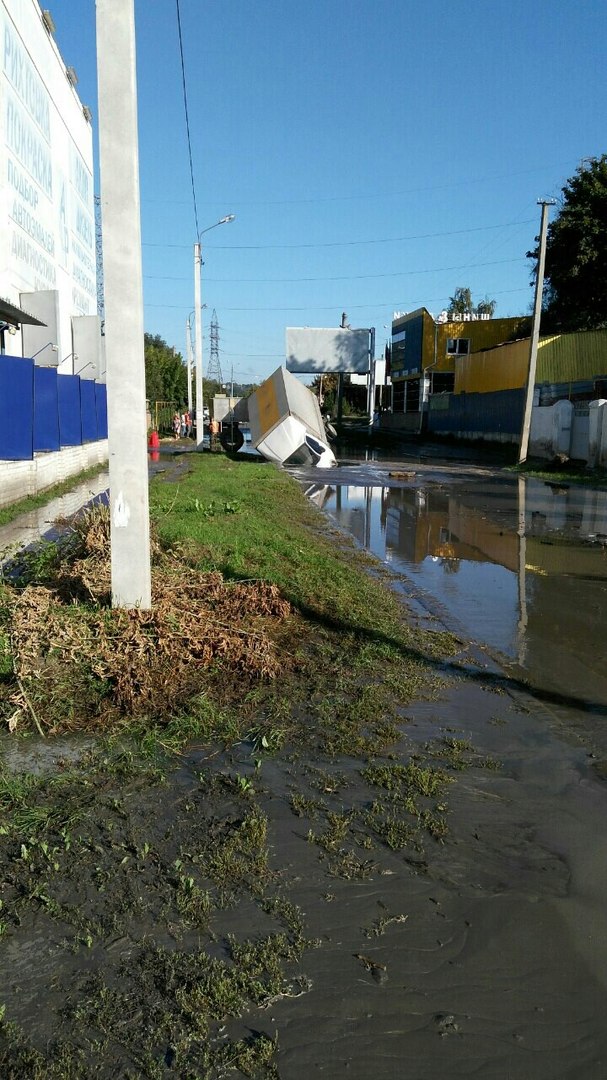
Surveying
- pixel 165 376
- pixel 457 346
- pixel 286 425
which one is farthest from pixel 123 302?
pixel 165 376

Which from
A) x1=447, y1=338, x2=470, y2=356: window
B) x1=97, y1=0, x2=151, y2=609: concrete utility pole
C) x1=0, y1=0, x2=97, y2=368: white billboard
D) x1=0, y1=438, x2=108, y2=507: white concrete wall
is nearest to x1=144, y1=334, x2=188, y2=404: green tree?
x1=447, y1=338, x2=470, y2=356: window

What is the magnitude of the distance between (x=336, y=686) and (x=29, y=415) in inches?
487

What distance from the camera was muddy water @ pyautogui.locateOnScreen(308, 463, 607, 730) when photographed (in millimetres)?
6543

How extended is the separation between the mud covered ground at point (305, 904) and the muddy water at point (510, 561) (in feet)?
6.18

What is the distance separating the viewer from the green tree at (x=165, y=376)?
213 feet

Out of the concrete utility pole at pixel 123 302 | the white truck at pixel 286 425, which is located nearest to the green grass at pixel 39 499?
the white truck at pixel 286 425

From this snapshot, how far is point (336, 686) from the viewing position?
5430mm

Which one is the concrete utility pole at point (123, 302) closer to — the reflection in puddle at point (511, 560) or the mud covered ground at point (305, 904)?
the mud covered ground at point (305, 904)

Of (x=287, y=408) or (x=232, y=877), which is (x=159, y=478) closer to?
(x=287, y=408)

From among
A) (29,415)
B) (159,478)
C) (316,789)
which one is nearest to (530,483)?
(159,478)

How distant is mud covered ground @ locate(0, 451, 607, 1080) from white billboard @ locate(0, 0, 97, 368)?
20.8 metres

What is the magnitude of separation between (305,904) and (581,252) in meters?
39.5

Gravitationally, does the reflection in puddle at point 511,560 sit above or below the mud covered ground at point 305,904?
below

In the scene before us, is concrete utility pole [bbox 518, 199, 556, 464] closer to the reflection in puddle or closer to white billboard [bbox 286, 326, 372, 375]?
the reflection in puddle
